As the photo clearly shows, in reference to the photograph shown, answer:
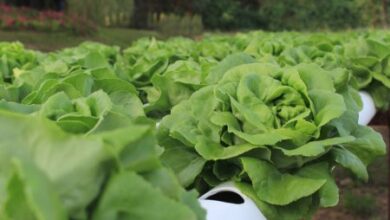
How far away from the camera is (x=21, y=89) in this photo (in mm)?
2127

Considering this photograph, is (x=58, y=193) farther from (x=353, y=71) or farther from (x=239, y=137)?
(x=353, y=71)

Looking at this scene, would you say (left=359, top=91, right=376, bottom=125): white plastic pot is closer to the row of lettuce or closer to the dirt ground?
the row of lettuce

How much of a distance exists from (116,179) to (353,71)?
318cm

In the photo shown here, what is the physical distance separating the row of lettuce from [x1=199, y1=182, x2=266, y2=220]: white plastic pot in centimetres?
2

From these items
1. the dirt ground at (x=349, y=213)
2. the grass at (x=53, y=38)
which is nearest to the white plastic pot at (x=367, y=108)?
the dirt ground at (x=349, y=213)

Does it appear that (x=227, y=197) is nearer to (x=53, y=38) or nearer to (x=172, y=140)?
(x=172, y=140)

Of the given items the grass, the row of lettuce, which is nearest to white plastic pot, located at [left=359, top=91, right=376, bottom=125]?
the row of lettuce

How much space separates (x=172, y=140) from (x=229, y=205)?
1.10 feet

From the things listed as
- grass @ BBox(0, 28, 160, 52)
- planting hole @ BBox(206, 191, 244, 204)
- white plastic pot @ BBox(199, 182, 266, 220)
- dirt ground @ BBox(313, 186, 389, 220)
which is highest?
white plastic pot @ BBox(199, 182, 266, 220)

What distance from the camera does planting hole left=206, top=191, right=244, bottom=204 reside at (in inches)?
72.5

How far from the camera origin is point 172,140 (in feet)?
6.29

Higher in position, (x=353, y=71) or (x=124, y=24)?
(x=353, y=71)

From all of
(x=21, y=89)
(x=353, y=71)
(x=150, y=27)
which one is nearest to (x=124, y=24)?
(x=150, y=27)

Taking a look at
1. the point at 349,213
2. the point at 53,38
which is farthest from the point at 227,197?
the point at 53,38
